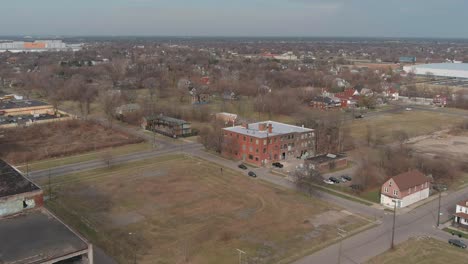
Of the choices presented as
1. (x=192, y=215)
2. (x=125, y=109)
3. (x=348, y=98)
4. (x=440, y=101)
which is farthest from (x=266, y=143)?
(x=440, y=101)

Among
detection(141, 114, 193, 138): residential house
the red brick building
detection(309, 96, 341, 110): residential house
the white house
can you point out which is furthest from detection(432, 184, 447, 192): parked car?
detection(309, 96, 341, 110): residential house

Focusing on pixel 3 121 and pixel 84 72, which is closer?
pixel 3 121

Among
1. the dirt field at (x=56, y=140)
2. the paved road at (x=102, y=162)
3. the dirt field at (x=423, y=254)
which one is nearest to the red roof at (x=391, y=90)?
the paved road at (x=102, y=162)

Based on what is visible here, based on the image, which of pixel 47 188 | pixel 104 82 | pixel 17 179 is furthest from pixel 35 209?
pixel 104 82

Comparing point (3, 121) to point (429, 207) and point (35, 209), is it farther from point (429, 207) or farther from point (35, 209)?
point (429, 207)

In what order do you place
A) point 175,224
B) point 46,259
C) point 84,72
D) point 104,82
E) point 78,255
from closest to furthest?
1. point 46,259
2. point 78,255
3. point 175,224
4. point 104,82
5. point 84,72
